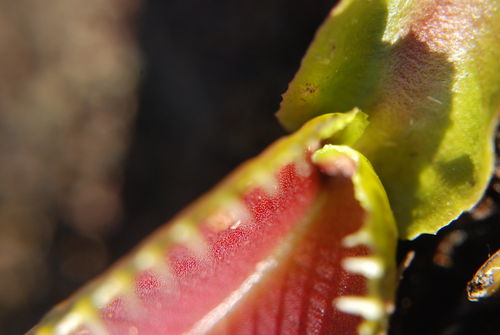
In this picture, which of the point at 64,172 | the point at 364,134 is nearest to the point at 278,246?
the point at 364,134

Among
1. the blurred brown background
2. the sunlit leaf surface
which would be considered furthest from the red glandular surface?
the blurred brown background

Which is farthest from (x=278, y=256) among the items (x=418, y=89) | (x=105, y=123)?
(x=105, y=123)

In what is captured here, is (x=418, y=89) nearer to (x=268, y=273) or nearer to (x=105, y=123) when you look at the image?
(x=268, y=273)

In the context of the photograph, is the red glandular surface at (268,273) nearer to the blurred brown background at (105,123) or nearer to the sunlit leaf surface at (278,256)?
the sunlit leaf surface at (278,256)

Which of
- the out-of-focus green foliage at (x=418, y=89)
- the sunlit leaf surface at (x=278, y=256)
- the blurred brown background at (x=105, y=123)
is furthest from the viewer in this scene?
the blurred brown background at (x=105, y=123)

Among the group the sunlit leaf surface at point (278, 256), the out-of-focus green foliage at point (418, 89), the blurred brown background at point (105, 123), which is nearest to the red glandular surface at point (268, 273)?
the sunlit leaf surface at point (278, 256)

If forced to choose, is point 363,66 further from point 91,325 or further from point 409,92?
point 91,325

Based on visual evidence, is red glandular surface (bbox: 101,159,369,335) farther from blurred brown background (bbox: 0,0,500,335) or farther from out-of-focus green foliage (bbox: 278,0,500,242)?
blurred brown background (bbox: 0,0,500,335)
